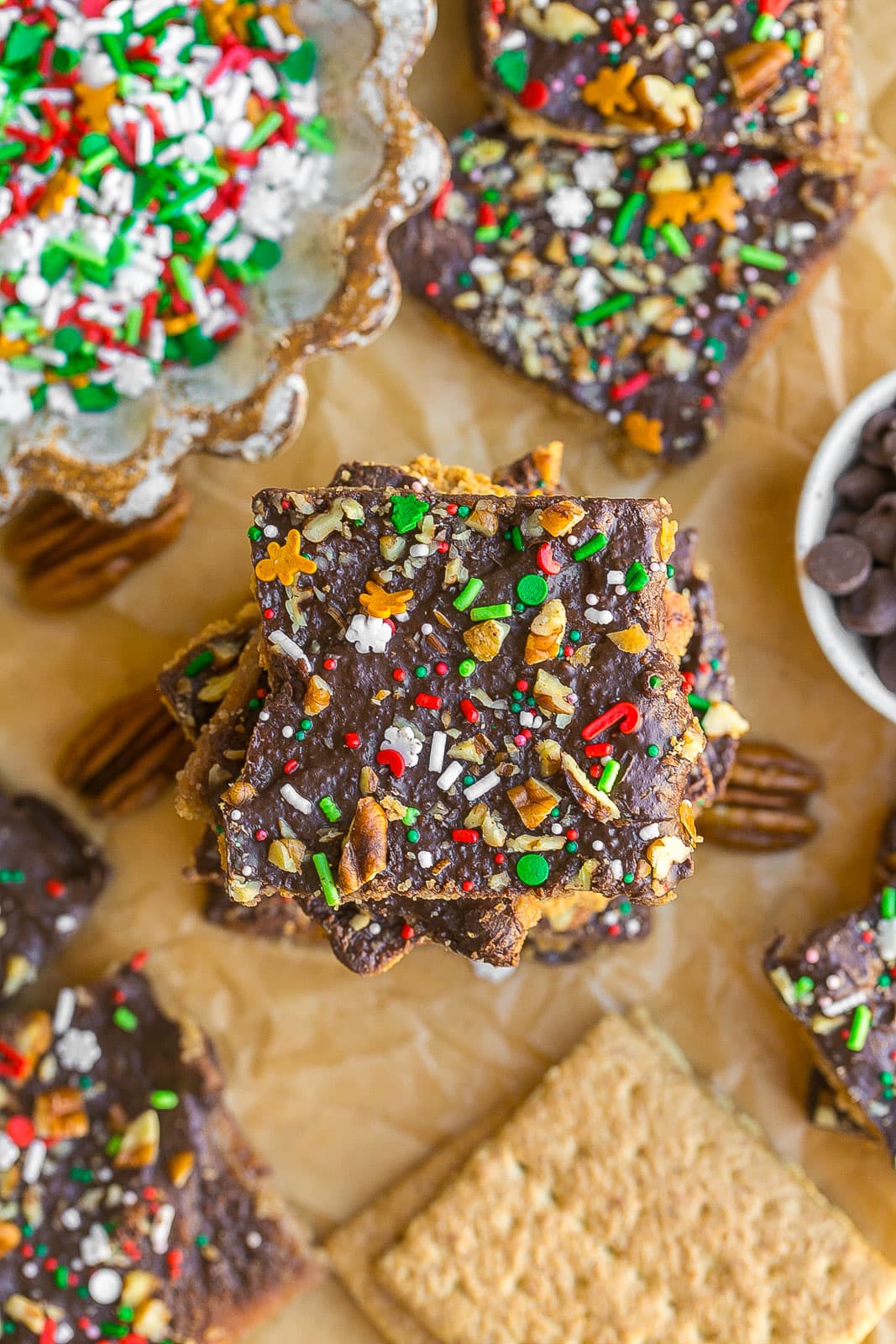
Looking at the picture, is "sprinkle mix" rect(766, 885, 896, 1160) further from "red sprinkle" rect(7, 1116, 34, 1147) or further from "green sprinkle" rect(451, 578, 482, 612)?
"red sprinkle" rect(7, 1116, 34, 1147)

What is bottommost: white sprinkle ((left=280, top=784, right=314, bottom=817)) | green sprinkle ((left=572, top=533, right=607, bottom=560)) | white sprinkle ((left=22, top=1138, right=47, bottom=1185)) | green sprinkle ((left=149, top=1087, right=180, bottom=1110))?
green sprinkle ((left=149, top=1087, right=180, bottom=1110))

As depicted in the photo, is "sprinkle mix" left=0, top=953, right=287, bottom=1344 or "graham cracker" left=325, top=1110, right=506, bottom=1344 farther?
"graham cracker" left=325, top=1110, right=506, bottom=1344

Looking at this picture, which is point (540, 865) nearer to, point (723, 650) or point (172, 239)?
point (723, 650)

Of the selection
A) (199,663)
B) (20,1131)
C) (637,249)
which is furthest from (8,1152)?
(637,249)

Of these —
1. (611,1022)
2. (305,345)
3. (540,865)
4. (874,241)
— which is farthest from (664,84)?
(611,1022)

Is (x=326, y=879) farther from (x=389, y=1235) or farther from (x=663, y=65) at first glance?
(x=663, y=65)

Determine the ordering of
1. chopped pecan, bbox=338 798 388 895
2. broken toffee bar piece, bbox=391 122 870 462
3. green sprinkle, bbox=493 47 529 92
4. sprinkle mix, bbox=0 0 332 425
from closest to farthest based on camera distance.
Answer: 1. chopped pecan, bbox=338 798 388 895
2. sprinkle mix, bbox=0 0 332 425
3. green sprinkle, bbox=493 47 529 92
4. broken toffee bar piece, bbox=391 122 870 462

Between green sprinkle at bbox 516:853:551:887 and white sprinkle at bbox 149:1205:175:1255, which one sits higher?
green sprinkle at bbox 516:853:551:887

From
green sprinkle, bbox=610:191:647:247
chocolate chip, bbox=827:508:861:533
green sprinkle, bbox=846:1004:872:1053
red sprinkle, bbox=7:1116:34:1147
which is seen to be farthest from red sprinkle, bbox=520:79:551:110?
red sprinkle, bbox=7:1116:34:1147
